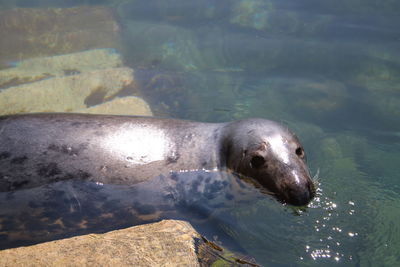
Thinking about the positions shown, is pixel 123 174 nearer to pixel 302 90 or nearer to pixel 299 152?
pixel 299 152

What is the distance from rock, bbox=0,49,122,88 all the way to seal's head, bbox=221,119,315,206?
17.1 feet

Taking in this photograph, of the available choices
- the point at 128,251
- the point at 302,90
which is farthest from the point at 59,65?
the point at 128,251

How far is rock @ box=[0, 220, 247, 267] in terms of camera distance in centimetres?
246

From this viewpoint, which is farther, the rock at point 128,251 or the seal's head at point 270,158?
the seal's head at point 270,158

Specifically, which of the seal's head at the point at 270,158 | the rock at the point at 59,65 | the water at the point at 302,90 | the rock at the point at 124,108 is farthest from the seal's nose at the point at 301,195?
the rock at the point at 59,65

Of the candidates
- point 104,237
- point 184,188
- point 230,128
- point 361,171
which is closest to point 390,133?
point 361,171

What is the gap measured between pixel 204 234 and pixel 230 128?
3.40 feet

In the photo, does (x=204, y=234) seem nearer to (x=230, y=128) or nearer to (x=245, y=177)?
(x=245, y=177)

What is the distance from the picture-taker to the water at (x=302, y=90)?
129 inches

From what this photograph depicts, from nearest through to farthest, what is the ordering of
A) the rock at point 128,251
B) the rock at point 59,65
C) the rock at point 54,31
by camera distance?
the rock at point 128,251
the rock at point 59,65
the rock at point 54,31

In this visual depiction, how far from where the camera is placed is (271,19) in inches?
356

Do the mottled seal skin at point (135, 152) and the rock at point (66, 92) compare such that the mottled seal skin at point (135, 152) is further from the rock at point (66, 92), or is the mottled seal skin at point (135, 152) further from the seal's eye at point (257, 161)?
the rock at point (66, 92)

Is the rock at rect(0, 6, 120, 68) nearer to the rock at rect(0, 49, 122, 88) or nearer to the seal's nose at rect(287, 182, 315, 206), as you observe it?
the rock at rect(0, 49, 122, 88)

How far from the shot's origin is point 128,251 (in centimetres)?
256
